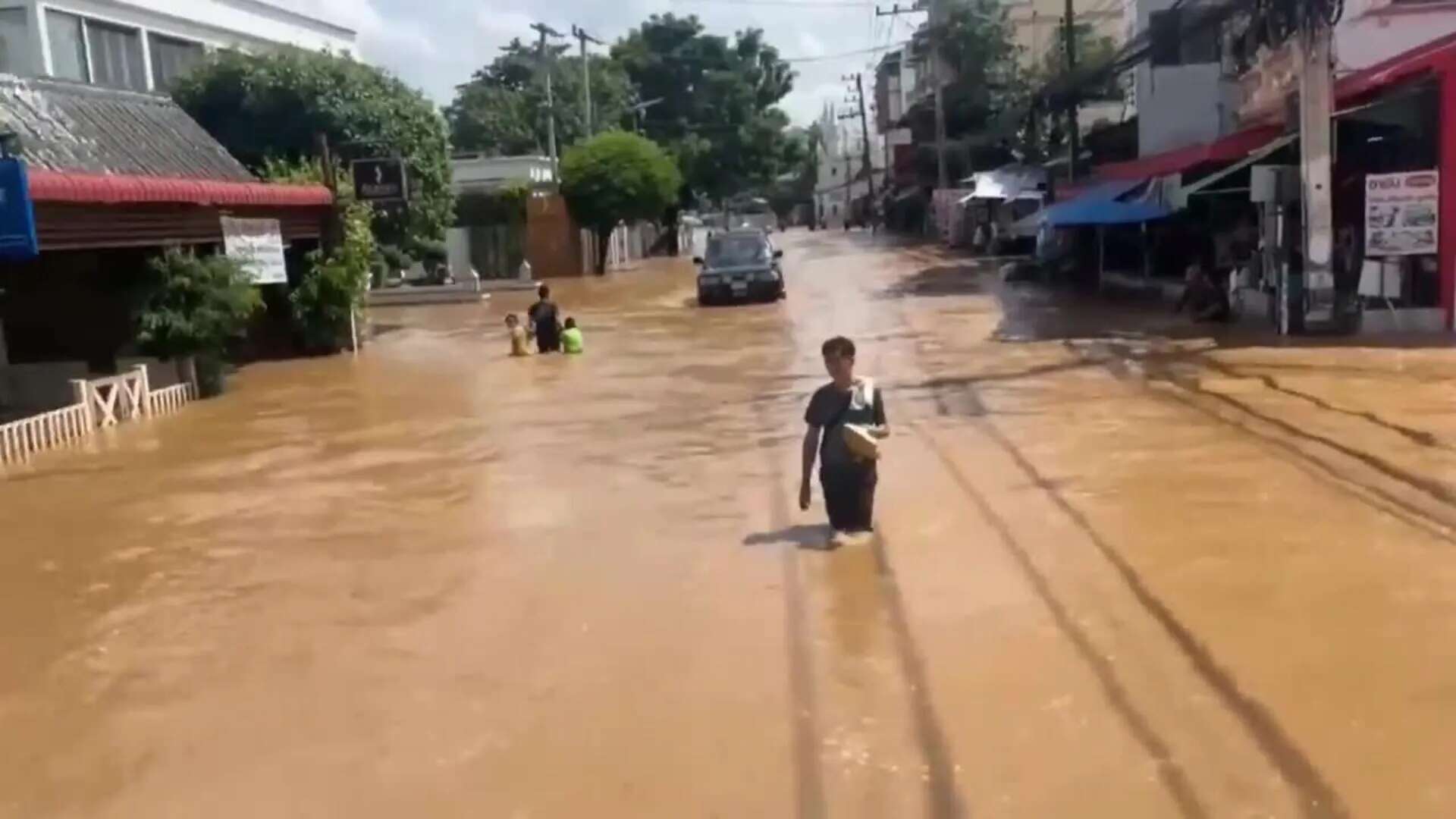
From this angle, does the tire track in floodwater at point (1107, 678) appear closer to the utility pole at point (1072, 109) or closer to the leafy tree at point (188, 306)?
the leafy tree at point (188, 306)

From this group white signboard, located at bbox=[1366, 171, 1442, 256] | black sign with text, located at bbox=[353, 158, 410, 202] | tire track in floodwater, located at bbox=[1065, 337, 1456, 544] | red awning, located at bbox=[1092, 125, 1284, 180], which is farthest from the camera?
black sign with text, located at bbox=[353, 158, 410, 202]

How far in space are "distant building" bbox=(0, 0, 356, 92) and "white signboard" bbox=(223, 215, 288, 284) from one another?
30.0 feet

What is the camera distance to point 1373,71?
21.5m

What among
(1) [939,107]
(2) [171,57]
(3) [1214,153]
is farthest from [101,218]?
(1) [939,107]

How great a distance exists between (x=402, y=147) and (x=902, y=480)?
23895 mm

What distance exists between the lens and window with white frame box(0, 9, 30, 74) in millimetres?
A: 32312

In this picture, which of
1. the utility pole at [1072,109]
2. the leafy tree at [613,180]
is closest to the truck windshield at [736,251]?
the utility pole at [1072,109]

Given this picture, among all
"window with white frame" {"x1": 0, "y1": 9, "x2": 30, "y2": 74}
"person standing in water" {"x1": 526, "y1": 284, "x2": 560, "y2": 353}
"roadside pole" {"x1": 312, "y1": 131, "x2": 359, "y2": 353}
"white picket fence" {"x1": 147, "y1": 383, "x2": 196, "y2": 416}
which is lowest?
"white picket fence" {"x1": 147, "y1": 383, "x2": 196, "y2": 416}

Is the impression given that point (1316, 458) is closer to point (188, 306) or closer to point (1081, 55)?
point (188, 306)

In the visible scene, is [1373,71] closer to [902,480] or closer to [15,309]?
[902,480]

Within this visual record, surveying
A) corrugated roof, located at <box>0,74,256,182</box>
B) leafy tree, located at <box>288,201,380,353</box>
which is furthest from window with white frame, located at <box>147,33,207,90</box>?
leafy tree, located at <box>288,201,380,353</box>

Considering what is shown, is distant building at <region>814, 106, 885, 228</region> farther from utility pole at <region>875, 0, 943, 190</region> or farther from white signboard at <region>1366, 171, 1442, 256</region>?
white signboard at <region>1366, 171, 1442, 256</region>

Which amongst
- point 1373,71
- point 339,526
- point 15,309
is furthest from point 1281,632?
point 15,309

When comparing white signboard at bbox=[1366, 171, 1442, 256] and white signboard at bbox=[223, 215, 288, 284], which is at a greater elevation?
white signboard at bbox=[223, 215, 288, 284]
